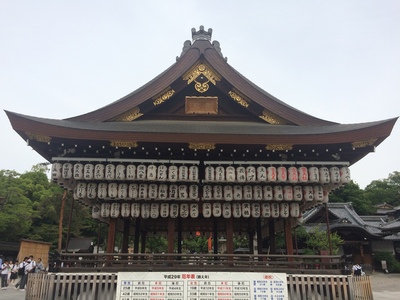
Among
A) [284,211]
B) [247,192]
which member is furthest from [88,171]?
[284,211]

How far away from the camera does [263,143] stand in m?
10.5

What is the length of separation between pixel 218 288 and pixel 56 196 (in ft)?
133

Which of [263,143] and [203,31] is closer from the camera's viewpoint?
[263,143]

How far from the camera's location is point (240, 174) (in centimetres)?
1071

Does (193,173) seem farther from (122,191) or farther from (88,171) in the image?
(88,171)

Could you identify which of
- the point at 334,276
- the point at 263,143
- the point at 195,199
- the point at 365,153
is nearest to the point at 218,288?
the point at 195,199

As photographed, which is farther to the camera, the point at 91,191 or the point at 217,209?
the point at 217,209

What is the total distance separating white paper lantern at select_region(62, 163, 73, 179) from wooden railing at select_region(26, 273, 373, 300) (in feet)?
9.84

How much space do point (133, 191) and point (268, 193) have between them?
4.49 metres

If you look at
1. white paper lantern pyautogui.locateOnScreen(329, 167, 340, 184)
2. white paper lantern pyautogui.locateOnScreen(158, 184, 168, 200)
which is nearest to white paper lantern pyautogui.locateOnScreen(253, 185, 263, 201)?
white paper lantern pyautogui.locateOnScreen(329, 167, 340, 184)

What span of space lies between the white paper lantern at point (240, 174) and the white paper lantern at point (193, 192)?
4.67 ft

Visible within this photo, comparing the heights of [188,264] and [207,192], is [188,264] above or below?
below

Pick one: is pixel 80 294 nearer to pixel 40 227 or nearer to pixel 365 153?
pixel 365 153

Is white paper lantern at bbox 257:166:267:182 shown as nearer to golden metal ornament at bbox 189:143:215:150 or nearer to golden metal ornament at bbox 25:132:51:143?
golden metal ornament at bbox 189:143:215:150
